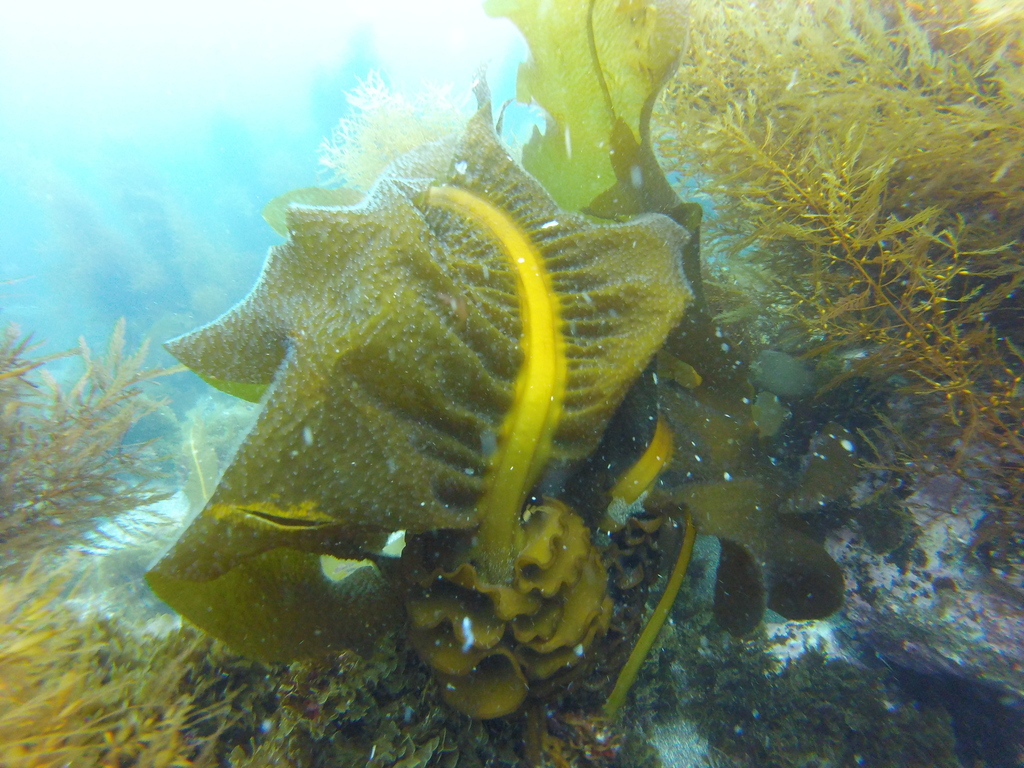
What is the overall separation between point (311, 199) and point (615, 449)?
1631 mm

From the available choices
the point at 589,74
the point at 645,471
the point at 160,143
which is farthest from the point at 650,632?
the point at 160,143

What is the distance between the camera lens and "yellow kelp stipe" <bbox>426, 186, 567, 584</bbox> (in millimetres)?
1145

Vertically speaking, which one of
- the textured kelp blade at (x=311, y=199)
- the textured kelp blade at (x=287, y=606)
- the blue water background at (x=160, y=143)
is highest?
the blue water background at (x=160, y=143)

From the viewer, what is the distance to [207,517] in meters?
0.89

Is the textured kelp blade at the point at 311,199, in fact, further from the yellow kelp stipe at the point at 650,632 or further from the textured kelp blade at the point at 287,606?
the yellow kelp stipe at the point at 650,632

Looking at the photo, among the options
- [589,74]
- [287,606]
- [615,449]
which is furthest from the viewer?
[589,74]

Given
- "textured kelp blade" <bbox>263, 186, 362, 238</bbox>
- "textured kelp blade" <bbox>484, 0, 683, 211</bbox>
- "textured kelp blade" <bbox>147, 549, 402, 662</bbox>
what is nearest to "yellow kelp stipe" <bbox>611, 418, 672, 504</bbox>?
"textured kelp blade" <bbox>147, 549, 402, 662</bbox>

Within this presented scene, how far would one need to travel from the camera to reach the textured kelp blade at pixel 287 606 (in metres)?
1.02

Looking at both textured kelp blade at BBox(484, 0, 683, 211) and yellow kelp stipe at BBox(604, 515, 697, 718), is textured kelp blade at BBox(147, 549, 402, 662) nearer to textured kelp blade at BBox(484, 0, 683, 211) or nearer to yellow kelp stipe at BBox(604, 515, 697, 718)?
yellow kelp stipe at BBox(604, 515, 697, 718)

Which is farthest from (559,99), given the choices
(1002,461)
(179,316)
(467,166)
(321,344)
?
(179,316)

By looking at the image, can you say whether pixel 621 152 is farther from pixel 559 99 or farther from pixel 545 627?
pixel 545 627

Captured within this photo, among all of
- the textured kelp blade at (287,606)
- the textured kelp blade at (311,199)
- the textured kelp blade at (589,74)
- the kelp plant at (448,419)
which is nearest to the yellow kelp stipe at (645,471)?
the kelp plant at (448,419)

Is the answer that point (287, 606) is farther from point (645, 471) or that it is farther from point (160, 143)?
point (160, 143)

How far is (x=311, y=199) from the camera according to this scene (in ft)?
6.21
